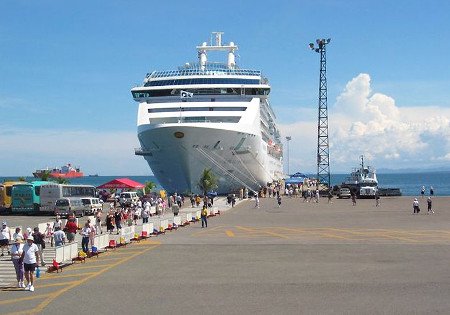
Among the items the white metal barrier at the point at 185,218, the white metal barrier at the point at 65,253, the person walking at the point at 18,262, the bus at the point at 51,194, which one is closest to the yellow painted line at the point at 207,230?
the white metal barrier at the point at 185,218

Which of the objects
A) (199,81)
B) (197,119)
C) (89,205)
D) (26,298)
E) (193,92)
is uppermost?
(199,81)

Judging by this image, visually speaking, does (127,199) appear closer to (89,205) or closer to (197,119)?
(197,119)

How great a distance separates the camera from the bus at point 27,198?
46.0 meters

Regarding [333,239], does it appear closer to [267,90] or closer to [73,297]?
[73,297]

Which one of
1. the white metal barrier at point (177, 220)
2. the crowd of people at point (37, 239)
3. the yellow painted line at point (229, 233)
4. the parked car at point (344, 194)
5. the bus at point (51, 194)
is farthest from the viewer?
the parked car at point (344, 194)

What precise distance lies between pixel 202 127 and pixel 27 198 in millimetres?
18147

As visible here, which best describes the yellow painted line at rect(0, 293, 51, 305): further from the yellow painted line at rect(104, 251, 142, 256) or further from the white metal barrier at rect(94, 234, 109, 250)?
the white metal barrier at rect(94, 234, 109, 250)

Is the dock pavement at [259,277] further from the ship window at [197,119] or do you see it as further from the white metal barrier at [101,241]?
the ship window at [197,119]

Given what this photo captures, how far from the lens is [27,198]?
46.1 meters

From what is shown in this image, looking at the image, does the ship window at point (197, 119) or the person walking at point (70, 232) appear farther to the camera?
the ship window at point (197, 119)

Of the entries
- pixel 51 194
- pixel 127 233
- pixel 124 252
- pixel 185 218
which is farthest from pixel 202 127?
pixel 124 252

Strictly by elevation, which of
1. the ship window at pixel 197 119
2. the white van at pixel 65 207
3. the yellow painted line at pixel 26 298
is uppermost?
the ship window at pixel 197 119

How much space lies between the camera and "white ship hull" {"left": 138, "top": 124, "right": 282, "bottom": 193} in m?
58.3

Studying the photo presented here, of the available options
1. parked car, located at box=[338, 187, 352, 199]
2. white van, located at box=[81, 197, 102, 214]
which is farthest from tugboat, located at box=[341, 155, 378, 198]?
white van, located at box=[81, 197, 102, 214]
